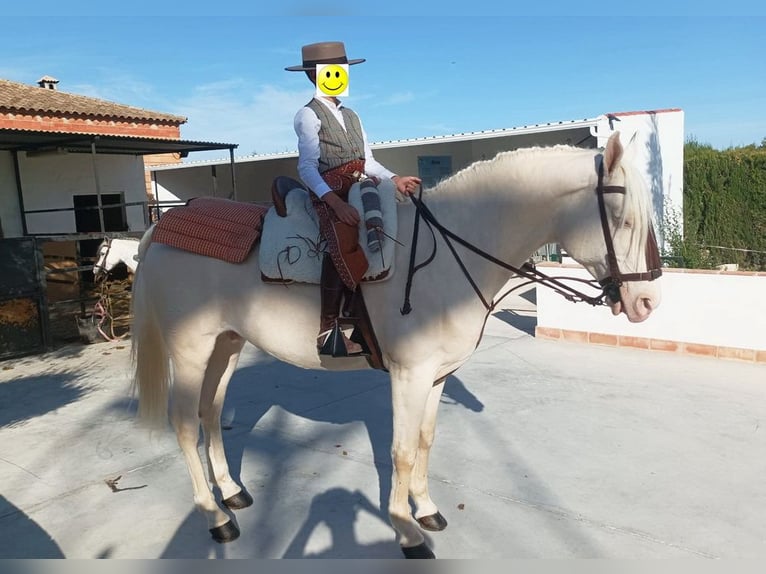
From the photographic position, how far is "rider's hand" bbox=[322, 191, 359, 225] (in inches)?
105

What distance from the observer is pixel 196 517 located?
130 inches

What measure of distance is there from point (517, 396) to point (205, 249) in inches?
128

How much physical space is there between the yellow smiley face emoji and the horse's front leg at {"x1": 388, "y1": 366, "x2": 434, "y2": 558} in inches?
55.5

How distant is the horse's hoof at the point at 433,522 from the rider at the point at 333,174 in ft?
3.29

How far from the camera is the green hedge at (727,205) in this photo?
8.31m

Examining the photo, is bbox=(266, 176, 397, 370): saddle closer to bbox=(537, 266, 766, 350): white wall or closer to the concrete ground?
the concrete ground

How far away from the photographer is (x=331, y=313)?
2783mm

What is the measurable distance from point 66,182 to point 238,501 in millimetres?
10572

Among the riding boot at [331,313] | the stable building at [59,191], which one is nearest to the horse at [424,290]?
the riding boot at [331,313]

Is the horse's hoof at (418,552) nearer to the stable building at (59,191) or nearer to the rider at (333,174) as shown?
the rider at (333,174)

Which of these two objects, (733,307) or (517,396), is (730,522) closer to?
(517,396)

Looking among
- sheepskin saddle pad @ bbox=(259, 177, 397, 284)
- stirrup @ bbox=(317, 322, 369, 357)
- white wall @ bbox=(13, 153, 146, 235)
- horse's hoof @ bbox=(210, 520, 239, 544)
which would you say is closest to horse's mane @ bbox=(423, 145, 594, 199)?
sheepskin saddle pad @ bbox=(259, 177, 397, 284)

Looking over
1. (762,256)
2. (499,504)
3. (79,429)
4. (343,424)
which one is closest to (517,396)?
(343,424)

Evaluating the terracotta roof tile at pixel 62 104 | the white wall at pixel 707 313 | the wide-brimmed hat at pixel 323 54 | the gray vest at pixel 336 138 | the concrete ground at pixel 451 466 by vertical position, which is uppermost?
the terracotta roof tile at pixel 62 104
